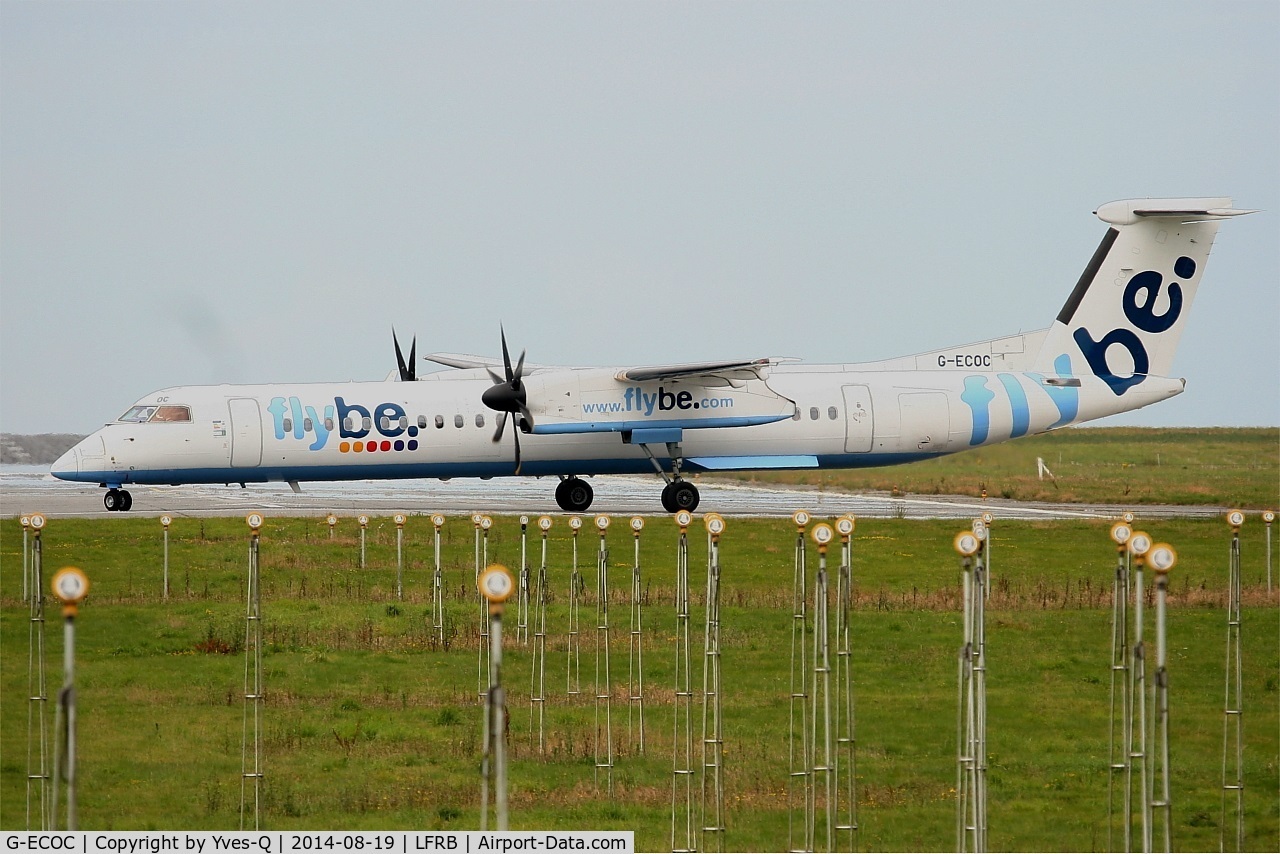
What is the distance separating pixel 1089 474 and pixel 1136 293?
2156 cm

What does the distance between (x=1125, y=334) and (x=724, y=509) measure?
36.0 ft

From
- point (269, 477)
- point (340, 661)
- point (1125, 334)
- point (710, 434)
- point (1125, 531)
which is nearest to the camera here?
point (1125, 531)

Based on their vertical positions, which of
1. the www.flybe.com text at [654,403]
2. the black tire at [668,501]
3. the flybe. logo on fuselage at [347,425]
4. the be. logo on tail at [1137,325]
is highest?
the be. logo on tail at [1137,325]

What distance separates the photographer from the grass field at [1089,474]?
46312mm

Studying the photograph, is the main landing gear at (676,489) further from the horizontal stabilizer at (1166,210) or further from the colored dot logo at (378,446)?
the horizontal stabilizer at (1166,210)

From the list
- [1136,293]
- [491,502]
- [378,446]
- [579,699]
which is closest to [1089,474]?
[1136,293]

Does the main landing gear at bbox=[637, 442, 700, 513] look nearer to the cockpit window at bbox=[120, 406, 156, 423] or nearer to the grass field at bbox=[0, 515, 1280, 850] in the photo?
the grass field at bbox=[0, 515, 1280, 850]

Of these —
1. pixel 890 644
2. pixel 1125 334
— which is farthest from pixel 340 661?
pixel 1125 334

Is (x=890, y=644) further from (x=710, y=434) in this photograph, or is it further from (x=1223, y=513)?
(x=1223, y=513)

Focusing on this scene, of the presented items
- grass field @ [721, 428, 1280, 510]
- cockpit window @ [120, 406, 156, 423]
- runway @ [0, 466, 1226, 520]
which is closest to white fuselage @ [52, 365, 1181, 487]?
cockpit window @ [120, 406, 156, 423]

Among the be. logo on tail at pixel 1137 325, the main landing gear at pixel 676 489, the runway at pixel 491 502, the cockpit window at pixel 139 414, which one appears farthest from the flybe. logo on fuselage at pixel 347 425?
the be. logo on tail at pixel 1137 325

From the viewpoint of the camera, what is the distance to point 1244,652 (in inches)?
810

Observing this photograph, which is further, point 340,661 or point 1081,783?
point 340,661

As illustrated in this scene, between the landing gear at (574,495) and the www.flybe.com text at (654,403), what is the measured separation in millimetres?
2451
